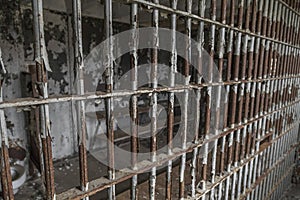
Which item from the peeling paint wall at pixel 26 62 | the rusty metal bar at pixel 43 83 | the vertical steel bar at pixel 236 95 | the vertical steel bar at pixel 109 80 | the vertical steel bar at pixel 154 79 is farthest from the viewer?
the peeling paint wall at pixel 26 62

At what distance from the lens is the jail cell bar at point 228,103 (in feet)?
Result: 2.20

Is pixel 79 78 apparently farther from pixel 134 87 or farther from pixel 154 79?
pixel 154 79

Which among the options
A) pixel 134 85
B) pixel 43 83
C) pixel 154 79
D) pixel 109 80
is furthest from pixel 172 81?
pixel 43 83

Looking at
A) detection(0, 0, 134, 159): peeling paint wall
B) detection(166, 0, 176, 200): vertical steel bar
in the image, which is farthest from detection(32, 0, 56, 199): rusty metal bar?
detection(0, 0, 134, 159): peeling paint wall

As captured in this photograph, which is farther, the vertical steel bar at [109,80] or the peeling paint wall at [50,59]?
the peeling paint wall at [50,59]

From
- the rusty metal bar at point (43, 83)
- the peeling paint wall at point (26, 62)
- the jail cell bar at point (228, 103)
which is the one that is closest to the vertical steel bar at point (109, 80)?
the jail cell bar at point (228, 103)

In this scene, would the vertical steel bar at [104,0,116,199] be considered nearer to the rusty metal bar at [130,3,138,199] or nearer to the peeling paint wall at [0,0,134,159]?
the rusty metal bar at [130,3,138,199]

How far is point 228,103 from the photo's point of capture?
1454 millimetres

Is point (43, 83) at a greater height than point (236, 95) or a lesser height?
greater

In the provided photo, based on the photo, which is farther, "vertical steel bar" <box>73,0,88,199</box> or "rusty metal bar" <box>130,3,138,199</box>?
"rusty metal bar" <box>130,3,138,199</box>

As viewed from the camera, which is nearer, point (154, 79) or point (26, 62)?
point (154, 79)

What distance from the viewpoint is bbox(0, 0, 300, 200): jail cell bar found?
0.67 metres

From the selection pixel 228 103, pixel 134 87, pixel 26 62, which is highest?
pixel 26 62

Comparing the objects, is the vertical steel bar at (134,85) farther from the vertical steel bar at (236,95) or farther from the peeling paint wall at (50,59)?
the peeling paint wall at (50,59)
